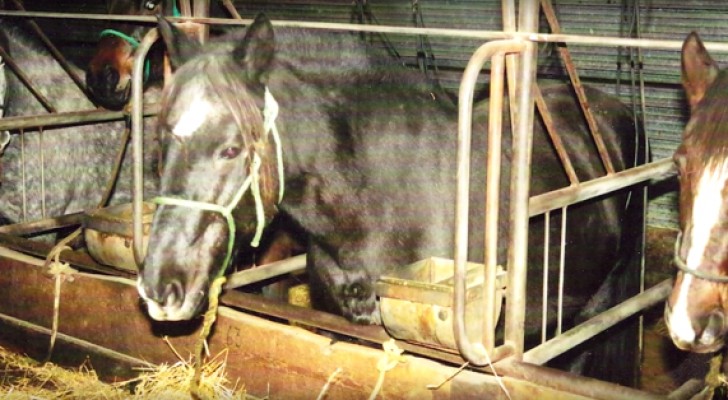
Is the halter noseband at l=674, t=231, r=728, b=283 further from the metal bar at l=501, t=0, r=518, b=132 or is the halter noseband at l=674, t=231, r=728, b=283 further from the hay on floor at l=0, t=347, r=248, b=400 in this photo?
the hay on floor at l=0, t=347, r=248, b=400

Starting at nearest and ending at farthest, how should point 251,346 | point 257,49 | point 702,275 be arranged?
point 702,275 < point 257,49 < point 251,346

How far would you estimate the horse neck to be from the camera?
4973mm

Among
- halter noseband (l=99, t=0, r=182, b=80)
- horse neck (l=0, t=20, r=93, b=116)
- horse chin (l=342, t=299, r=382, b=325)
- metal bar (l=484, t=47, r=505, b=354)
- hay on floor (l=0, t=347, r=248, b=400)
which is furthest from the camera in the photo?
horse neck (l=0, t=20, r=93, b=116)

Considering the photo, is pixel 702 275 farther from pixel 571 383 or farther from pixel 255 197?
pixel 255 197

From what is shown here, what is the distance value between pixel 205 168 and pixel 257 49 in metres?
0.39

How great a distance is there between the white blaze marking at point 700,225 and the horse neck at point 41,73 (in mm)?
3670

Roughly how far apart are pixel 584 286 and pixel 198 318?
1.58 metres

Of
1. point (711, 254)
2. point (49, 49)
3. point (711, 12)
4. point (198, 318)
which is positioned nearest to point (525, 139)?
point (711, 254)

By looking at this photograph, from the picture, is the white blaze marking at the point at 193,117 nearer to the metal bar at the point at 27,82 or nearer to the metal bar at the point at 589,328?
the metal bar at the point at 589,328

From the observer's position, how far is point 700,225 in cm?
229

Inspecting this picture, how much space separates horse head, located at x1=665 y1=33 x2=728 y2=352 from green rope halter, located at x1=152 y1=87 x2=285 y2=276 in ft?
3.87

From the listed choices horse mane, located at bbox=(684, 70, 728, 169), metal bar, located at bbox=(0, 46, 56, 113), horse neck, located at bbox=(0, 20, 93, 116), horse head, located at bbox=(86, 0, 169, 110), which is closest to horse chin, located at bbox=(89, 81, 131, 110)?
horse head, located at bbox=(86, 0, 169, 110)

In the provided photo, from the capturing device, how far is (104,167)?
5066 mm

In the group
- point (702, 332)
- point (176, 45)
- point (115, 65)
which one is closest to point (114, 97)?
point (115, 65)
